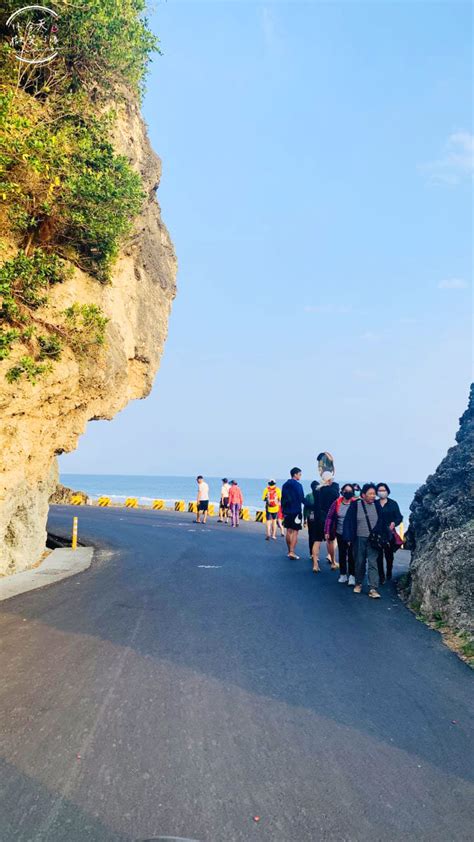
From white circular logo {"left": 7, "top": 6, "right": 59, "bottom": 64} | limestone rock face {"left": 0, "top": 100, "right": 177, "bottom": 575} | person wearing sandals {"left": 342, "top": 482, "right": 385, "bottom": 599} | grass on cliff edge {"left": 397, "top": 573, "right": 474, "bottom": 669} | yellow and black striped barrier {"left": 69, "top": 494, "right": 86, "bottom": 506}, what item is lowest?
grass on cliff edge {"left": 397, "top": 573, "right": 474, "bottom": 669}

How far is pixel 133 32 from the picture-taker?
44.6 feet

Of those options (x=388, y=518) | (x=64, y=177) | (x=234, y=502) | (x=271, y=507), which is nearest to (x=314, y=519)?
(x=388, y=518)

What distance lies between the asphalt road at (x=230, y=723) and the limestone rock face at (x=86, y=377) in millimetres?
3562

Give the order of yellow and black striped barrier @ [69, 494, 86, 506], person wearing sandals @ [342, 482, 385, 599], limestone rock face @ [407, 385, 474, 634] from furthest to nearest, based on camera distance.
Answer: yellow and black striped barrier @ [69, 494, 86, 506], person wearing sandals @ [342, 482, 385, 599], limestone rock face @ [407, 385, 474, 634]

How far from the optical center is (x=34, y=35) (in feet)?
39.6

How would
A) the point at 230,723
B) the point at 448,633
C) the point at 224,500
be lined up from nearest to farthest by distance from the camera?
the point at 230,723 → the point at 448,633 → the point at 224,500

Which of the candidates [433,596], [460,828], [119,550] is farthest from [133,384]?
[460,828]

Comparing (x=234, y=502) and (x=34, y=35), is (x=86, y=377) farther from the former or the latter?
(x=234, y=502)

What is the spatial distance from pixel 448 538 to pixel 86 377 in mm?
8972

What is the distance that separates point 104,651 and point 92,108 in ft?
40.1

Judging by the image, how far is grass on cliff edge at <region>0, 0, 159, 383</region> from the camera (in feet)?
35.0

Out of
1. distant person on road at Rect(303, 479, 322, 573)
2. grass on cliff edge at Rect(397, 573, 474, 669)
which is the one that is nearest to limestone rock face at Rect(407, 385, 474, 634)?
grass on cliff edge at Rect(397, 573, 474, 669)

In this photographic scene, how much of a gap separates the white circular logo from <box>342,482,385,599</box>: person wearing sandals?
11.2 meters

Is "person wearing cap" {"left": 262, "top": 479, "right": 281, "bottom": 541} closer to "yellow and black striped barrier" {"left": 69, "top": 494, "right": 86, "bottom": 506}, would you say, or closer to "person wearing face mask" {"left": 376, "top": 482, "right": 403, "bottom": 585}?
"person wearing face mask" {"left": 376, "top": 482, "right": 403, "bottom": 585}
